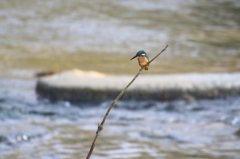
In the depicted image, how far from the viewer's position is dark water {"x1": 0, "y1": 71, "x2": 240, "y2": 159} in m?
3.11

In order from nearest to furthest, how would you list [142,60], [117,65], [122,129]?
[142,60], [122,129], [117,65]

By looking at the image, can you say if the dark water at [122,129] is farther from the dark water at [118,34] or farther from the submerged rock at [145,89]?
the dark water at [118,34]

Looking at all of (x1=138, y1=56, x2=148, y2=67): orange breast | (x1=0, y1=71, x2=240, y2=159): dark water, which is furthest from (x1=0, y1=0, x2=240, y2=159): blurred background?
(x1=138, y1=56, x2=148, y2=67): orange breast

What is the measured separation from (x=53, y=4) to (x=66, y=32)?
7.22 feet

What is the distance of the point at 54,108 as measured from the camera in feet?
14.6

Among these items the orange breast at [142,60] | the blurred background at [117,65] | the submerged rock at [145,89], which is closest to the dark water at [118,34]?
the blurred background at [117,65]

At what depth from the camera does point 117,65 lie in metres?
6.73

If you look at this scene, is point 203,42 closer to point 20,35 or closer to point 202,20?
point 202,20

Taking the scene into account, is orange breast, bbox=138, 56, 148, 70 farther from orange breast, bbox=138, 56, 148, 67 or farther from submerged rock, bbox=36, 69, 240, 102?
submerged rock, bbox=36, 69, 240, 102

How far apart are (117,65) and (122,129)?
3053 millimetres

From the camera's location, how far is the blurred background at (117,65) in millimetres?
3293

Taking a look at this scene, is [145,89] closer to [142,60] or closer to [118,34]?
[142,60]

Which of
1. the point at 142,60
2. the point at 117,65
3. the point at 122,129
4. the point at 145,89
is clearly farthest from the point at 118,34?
the point at 142,60

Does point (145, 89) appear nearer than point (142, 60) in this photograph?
No
